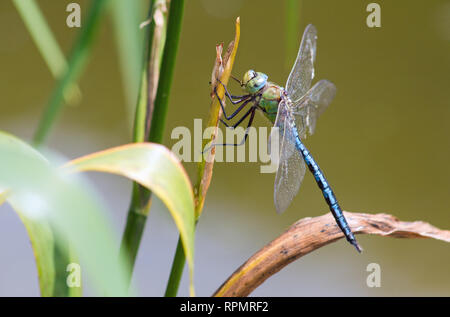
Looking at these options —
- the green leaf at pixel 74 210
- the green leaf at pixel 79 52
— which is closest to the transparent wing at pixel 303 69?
the green leaf at pixel 79 52

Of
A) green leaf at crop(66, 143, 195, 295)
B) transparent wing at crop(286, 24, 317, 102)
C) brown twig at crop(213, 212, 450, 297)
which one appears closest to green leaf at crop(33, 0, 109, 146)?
green leaf at crop(66, 143, 195, 295)

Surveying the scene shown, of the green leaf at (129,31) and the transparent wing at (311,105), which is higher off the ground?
the transparent wing at (311,105)

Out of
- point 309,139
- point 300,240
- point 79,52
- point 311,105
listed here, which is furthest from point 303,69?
point 309,139

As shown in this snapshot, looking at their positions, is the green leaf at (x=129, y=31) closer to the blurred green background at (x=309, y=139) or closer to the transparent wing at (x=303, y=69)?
the transparent wing at (x=303, y=69)

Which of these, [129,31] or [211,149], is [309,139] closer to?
[211,149]

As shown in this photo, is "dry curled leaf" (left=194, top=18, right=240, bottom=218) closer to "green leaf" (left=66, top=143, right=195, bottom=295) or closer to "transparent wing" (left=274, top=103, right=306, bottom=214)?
"green leaf" (left=66, top=143, right=195, bottom=295)

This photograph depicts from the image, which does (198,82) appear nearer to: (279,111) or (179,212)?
(279,111)

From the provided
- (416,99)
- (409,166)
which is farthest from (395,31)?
(409,166)
